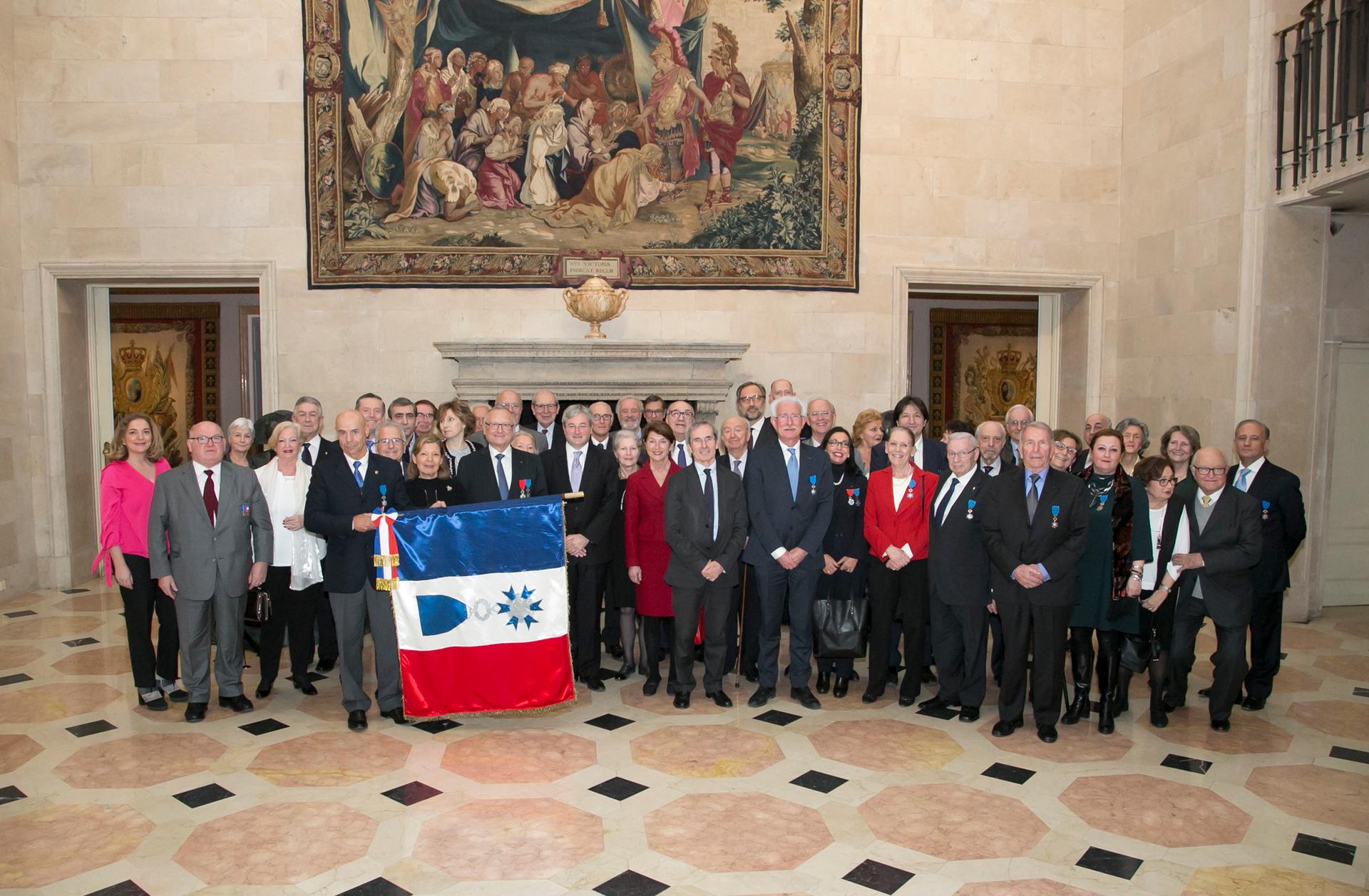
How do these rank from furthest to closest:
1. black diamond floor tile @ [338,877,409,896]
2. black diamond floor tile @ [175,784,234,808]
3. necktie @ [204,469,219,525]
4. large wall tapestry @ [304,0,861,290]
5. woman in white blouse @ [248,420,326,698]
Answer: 1. large wall tapestry @ [304,0,861,290]
2. woman in white blouse @ [248,420,326,698]
3. necktie @ [204,469,219,525]
4. black diamond floor tile @ [175,784,234,808]
5. black diamond floor tile @ [338,877,409,896]

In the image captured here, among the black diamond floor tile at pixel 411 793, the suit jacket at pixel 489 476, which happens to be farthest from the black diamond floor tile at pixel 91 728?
the suit jacket at pixel 489 476

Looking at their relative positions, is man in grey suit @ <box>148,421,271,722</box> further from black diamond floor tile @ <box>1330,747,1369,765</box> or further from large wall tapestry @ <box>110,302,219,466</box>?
large wall tapestry @ <box>110,302,219,466</box>

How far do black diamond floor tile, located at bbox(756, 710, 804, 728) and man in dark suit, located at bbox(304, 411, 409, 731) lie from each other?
1.93m

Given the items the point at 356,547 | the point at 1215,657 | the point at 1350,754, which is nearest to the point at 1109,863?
the point at 1215,657

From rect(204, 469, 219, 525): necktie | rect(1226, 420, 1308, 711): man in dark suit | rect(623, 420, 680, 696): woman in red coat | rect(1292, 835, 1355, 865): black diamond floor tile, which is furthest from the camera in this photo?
rect(623, 420, 680, 696): woman in red coat

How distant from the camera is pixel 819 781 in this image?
13.9 ft

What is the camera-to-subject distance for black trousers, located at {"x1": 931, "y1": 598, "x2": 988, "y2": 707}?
16.3 feet

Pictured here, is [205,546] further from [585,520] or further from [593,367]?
[593,367]

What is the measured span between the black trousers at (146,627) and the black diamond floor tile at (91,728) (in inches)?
11.2

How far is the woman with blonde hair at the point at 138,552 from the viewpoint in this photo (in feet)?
16.8

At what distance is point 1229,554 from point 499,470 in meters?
3.90

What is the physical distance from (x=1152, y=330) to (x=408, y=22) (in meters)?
7.45

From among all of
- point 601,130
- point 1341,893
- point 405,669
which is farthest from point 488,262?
point 1341,893

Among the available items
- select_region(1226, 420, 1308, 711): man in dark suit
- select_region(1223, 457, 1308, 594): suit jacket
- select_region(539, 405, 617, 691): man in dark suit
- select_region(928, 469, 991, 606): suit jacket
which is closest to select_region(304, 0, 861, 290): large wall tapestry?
select_region(539, 405, 617, 691): man in dark suit
